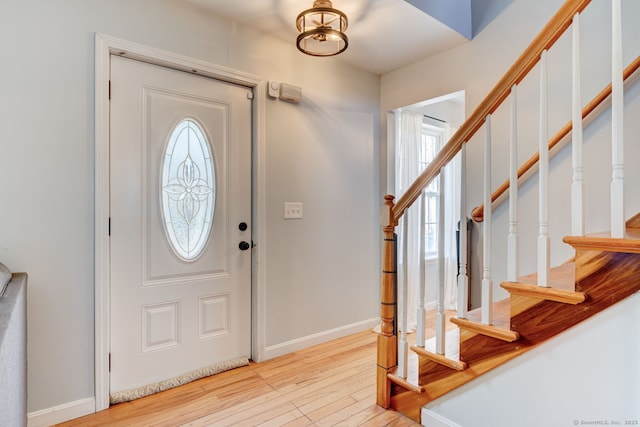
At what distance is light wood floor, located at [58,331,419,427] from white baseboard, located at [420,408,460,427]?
0.08 m

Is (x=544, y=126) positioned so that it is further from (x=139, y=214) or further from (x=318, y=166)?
(x=139, y=214)

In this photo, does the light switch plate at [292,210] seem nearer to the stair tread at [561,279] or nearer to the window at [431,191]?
the stair tread at [561,279]

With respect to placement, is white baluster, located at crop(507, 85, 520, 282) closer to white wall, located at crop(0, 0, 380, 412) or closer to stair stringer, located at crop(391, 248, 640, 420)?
stair stringer, located at crop(391, 248, 640, 420)

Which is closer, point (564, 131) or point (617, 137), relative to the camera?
point (617, 137)

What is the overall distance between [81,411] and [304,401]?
122cm

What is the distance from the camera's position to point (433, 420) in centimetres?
168

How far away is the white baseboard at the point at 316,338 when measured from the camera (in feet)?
8.40

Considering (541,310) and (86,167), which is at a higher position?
(86,167)

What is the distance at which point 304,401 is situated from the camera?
1.98 m

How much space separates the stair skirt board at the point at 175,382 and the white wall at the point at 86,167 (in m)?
0.19

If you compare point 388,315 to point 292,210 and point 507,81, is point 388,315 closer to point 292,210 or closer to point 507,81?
point 292,210

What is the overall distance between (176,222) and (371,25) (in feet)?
6.40

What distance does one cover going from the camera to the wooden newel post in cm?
185

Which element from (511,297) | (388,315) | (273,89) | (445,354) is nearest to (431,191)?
(273,89)
